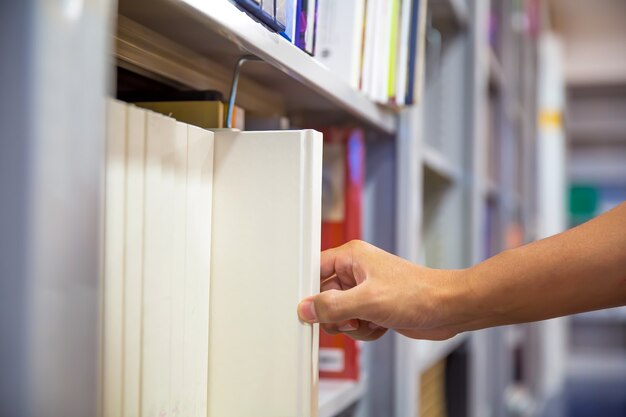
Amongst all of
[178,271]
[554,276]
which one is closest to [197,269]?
[178,271]

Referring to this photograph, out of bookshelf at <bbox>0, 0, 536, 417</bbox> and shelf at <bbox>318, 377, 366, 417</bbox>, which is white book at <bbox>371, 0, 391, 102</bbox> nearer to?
bookshelf at <bbox>0, 0, 536, 417</bbox>

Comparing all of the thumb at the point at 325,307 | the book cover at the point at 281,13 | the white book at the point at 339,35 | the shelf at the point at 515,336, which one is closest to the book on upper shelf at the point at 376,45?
the white book at the point at 339,35

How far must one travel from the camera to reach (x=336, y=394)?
40.8 inches

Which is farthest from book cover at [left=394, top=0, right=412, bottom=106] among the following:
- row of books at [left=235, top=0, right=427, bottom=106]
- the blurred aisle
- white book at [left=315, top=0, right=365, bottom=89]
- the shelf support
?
the blurred aisle

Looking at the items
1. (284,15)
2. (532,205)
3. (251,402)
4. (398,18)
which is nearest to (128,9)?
(284,15)

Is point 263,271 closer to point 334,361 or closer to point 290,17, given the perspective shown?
point 290,17

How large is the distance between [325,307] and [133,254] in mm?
214

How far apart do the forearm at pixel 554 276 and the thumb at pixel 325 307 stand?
139 millimetres

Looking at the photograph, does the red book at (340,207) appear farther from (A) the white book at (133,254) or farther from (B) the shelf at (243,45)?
(A) the white book at (133,254)

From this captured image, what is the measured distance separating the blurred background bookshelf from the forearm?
0.28m

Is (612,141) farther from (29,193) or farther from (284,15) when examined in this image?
(29,193)

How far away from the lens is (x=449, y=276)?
2.64 ft

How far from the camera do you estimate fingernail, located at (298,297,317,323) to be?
700mm

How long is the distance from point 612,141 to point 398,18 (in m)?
4.94
